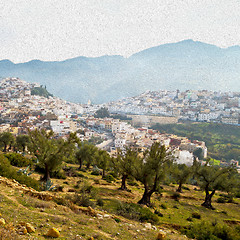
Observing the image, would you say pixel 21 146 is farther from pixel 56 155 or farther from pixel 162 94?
pixel 162 94

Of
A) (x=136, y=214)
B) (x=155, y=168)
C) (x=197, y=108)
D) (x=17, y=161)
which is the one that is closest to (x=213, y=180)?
(x=155, y=168)

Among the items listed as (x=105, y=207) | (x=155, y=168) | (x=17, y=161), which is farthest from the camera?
(x=17, y=161)

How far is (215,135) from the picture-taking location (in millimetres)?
62219

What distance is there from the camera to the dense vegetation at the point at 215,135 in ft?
158

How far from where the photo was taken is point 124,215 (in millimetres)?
7570

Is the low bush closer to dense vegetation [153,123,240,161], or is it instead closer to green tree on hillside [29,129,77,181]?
green tree on hillside [29,129,77,181]

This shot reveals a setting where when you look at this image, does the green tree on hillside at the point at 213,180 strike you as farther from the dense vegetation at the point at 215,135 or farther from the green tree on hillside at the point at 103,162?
the dense vegetation at the point at 215,135

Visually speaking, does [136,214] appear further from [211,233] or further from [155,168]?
[155,168]

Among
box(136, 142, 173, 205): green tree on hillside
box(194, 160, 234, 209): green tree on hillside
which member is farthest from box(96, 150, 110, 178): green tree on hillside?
box(194, 160, 234, 209): green tree on hillside

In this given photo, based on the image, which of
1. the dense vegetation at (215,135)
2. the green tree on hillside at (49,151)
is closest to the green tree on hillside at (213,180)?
the green tree on hillside at (49,151)

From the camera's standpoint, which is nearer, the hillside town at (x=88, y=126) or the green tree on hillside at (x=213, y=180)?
the green tree on hillside at (x=213, y=180)

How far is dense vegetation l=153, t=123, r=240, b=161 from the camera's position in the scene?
158 feet

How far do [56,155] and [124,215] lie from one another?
5.88m

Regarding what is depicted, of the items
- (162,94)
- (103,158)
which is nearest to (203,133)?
(103,158)
